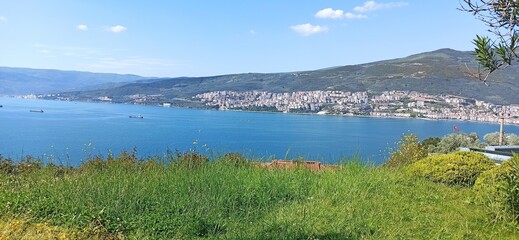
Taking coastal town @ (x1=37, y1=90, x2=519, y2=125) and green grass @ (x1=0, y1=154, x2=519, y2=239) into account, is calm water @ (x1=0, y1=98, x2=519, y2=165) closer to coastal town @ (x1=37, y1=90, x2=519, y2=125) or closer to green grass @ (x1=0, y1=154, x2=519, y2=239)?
green grass @ (x1=0, y1=154, x2=519, y2=239)

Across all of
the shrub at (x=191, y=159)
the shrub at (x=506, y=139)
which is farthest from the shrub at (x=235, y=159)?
the shrub at (x=506, y=139)

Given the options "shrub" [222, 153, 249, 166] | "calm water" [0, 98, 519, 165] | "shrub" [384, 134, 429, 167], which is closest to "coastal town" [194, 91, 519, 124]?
"calm water" [0, 98, 519, 165]

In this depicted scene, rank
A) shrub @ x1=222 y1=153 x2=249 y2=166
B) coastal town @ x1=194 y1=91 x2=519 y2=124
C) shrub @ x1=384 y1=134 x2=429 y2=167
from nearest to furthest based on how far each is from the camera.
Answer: shrub @ x1=222 y1=153 x2=249 y2=166 < shrub @ x1=384 y1=134 x2=429 y2=167 < coastal town @ x1=194 y1=91 x2=519 y2=124

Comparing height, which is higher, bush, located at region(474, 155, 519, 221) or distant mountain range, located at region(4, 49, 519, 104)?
distant mountain range, located at region(4, 49, 519, 104)

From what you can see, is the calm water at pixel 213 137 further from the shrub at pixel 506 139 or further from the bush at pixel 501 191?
the shrub at pixel 506 139

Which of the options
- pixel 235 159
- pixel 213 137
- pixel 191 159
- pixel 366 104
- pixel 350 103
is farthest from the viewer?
pixel 350 103

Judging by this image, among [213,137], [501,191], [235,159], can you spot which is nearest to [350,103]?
[213,137]

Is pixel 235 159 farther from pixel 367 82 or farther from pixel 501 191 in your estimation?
pixel 367 82
